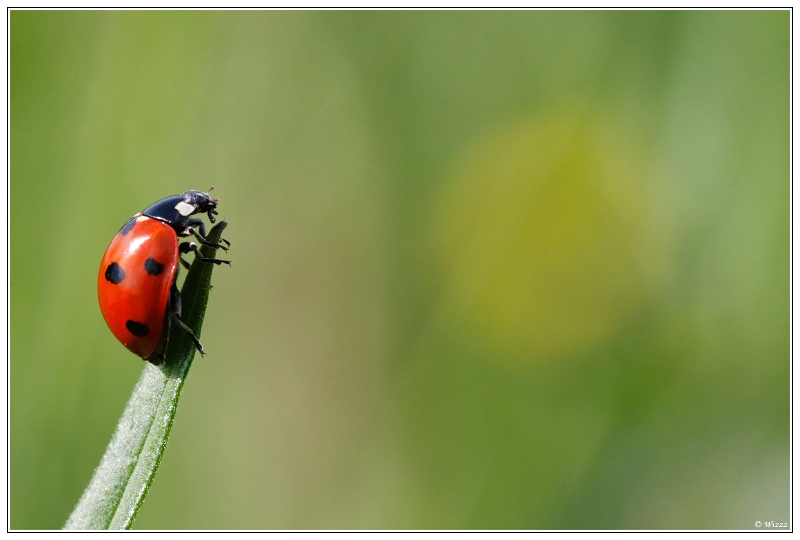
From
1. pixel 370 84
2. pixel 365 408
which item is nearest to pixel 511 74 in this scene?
pixel 370 84

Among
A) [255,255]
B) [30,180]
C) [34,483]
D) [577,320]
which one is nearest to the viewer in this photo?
[34,483]

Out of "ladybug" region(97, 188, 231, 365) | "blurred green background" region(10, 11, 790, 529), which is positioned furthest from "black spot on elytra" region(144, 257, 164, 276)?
"blurred green background" region(10, 11, 790, 529)

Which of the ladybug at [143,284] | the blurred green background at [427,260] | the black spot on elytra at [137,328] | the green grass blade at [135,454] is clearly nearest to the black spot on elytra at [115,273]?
the ladybug at [143,284]

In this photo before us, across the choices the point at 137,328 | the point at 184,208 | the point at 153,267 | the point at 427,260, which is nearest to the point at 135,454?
the point at 137,328

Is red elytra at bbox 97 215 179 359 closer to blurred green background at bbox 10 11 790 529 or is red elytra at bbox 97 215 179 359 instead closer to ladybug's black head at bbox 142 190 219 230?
ladybug's black head at bbox 142 190 219 230

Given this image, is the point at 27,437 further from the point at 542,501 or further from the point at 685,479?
the point at 685,479

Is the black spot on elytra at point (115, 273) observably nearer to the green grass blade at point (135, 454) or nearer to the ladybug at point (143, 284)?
the ladybug at point (143, 284)
